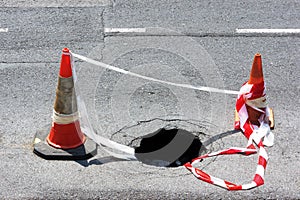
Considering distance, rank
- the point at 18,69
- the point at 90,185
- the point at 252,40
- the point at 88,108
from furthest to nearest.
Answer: the point at 252,40
the point at 18,69
the point at 88,108
the point at 90,185

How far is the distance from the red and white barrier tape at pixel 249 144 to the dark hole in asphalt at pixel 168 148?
0.46ft

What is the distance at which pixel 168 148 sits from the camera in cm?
634

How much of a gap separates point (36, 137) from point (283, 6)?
4.87 metres

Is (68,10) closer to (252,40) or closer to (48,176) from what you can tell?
(252,40)

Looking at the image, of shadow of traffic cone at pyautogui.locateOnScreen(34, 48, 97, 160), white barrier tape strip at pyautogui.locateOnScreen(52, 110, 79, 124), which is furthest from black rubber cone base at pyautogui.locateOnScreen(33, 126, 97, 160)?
white barrier tape strip at pyautogui.locateOnScreen(52, 110, 79, 124)

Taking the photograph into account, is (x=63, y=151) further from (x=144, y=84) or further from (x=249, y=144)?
(x=249, y=144)

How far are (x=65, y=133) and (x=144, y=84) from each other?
156 centimetres

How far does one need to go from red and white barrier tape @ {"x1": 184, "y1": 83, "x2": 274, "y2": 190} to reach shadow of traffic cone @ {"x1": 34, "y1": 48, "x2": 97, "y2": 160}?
111cm

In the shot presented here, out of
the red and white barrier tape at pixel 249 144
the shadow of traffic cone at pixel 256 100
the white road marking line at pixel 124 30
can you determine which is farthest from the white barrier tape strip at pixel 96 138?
the white road marking line at pixel 124 30

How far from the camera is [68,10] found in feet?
30.9

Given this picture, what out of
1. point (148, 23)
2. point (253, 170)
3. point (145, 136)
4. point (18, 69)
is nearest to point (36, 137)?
point (145, 136)

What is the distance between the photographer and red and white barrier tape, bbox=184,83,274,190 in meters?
5.84

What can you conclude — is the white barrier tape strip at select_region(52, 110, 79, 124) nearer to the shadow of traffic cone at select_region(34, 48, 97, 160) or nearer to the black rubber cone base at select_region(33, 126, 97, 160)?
the shadow of traffic cone at select_region(34, 48, 97, 160)

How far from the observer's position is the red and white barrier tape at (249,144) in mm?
5836
